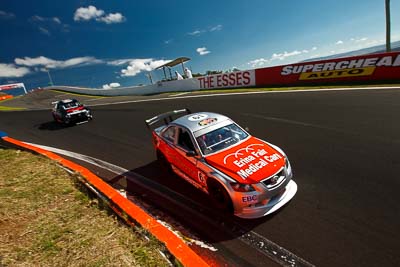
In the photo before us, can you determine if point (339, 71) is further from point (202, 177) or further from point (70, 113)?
point (70, 113)

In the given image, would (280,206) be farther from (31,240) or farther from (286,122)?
(286,122)

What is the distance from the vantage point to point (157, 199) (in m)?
5.23

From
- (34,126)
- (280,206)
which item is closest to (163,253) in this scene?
(280,206)

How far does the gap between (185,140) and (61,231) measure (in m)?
2.84

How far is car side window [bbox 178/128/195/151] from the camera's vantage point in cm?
521

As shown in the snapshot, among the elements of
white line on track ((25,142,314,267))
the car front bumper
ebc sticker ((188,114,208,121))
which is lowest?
white line on track ((25,142,314,267))

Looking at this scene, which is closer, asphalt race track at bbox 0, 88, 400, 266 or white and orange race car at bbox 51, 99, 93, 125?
asphalt race track at bbox 0, 88, 400, 266

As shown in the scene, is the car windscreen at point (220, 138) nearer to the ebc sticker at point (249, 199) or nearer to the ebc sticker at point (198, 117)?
the ebc sticker at point (198, 117)

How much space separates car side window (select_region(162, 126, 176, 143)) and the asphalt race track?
1028 mm

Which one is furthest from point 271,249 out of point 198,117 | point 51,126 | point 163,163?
point 51,126

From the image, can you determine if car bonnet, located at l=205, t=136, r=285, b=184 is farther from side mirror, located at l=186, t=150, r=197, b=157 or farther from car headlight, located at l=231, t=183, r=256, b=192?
side mirror, located at l=186, t=150, r=197, b=157

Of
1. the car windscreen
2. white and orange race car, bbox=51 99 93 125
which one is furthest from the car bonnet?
white and orange race car, bbox=51 99 93 125

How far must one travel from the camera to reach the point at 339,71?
15.8 meters

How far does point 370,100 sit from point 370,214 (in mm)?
8590
